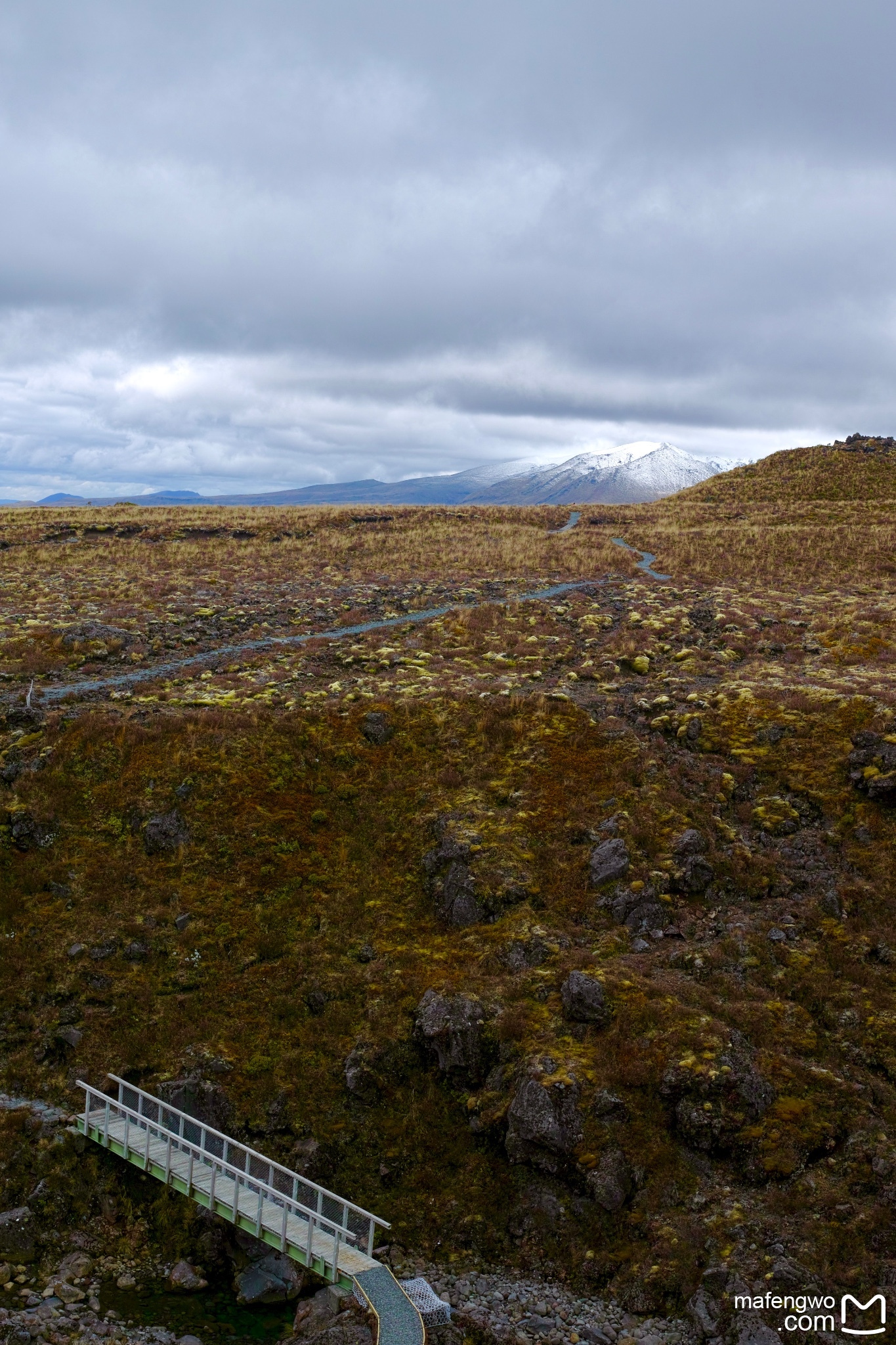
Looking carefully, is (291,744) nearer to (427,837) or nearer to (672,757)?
(427,837)

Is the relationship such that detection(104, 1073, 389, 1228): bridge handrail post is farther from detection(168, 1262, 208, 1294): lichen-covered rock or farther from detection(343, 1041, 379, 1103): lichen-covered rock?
detection(168, 1262, 208, 1294): lichen-covered rock

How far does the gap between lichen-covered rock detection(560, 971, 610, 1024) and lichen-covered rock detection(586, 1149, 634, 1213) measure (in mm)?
3036

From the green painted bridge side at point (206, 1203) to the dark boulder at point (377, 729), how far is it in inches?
588

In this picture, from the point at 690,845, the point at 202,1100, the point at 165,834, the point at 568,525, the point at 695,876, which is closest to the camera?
the point at 202,1100

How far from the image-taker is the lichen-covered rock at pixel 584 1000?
20.2 meters

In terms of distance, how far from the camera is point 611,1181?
17.6 metres

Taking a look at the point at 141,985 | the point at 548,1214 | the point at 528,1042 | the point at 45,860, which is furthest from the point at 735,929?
the point at 45,860

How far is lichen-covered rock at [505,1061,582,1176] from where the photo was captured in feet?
59.8

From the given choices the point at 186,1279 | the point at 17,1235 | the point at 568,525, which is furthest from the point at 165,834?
the point at 568,525

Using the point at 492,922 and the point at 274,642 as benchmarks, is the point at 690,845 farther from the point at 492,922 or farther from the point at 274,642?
the point at 274,642

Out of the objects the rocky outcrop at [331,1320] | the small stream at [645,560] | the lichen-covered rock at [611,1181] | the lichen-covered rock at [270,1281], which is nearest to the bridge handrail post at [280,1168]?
the lichen-covered rock at [270,1281]

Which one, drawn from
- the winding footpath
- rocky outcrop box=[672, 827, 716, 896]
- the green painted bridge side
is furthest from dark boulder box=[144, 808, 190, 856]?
rocky outcrop box=[672, 827, 716, 896]

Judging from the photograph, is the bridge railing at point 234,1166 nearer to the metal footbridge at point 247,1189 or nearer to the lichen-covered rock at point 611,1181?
the metal footbridge at point 247,1189

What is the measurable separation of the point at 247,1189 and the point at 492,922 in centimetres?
920
